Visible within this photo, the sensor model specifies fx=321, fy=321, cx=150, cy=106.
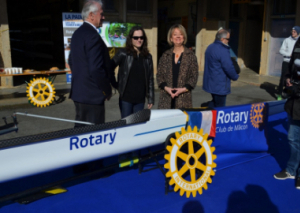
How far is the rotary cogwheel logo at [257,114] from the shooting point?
4.27 m

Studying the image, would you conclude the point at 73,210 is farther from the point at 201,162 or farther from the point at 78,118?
the point at 201,162

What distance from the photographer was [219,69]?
195 inches

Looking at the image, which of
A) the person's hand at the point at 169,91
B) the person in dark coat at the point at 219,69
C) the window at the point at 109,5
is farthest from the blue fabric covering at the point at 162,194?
the window at the point at 109,5

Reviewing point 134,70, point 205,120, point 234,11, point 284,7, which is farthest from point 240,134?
point 234,11

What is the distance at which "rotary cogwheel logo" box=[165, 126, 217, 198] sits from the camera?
3.36 metres

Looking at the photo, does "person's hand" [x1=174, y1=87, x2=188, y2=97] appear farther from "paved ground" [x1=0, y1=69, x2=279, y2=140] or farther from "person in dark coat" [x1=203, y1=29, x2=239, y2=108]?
"paved ground" [x1=0, y1=69, x2=279, y2=140]

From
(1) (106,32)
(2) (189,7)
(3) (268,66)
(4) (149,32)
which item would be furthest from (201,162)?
(2) (189,7)

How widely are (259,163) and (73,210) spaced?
8.35 feet

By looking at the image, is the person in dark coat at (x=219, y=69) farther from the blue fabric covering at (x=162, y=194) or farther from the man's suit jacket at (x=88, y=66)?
the man's suit jacket at (x=88, y=66)

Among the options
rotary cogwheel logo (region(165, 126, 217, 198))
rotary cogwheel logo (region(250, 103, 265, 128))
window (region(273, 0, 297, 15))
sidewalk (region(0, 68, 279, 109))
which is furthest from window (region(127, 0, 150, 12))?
rotary cogwheel logo (region(165, 126, 217, 198))

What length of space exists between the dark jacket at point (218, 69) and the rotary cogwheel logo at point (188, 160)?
167 centimetres

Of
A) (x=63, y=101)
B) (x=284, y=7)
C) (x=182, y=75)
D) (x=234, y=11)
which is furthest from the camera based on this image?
(x=234, y=11)

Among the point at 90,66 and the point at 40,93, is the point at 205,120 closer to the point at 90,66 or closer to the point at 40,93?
the point at 90,66

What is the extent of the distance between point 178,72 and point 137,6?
27.0 ft
